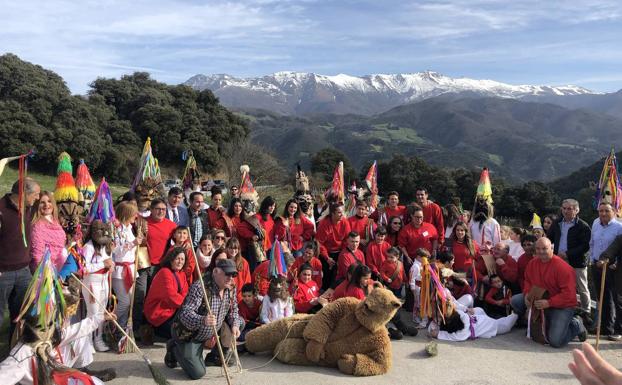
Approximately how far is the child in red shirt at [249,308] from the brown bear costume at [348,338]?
86 cm

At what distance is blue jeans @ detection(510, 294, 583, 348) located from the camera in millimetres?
6457

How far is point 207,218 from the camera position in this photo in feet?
26.7

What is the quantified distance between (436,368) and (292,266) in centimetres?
252

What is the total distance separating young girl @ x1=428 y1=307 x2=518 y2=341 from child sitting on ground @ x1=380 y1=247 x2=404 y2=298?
1003mm

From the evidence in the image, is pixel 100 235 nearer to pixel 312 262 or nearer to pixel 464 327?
pixel 312 262

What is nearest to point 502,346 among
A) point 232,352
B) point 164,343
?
point 232,352

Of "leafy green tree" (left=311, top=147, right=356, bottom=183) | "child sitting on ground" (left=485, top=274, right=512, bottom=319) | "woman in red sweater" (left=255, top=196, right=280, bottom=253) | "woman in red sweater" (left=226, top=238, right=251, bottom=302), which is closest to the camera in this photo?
"woman in red sweater" (left=226, top=238, right=251, bottom=302)

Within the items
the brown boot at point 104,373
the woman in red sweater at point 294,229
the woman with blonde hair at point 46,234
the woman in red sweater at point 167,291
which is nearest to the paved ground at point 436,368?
the brown boot at point 104,373

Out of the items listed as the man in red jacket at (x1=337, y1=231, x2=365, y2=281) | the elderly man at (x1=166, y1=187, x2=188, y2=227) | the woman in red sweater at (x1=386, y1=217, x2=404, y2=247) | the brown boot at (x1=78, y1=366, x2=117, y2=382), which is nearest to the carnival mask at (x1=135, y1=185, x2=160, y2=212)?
the elderly man at (x1=166, y1=187, x2=188, y2=227)

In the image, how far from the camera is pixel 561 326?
6465 millimetres

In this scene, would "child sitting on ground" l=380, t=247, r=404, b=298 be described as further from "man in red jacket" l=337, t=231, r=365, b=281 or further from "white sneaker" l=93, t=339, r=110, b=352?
"white sneaker" l=93, t=339, r=110, b=352

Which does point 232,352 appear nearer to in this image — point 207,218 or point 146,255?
point 146,255

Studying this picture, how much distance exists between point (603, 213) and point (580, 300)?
4.67 ft

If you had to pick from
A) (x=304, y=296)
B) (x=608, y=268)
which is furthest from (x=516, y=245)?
(x=304, y=296)
